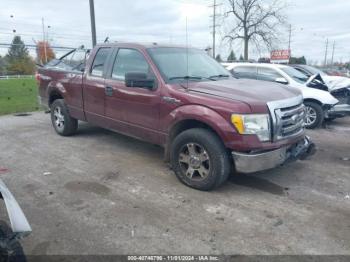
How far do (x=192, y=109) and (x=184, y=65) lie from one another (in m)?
1.17

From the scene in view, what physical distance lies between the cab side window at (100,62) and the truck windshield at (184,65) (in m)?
1.07

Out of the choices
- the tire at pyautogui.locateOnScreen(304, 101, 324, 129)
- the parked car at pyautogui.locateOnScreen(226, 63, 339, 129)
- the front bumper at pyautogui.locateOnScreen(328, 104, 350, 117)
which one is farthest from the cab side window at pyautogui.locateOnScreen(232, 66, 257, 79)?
the front bumper at pyautogui.locateOnScreen(328, 104, 350, 117)

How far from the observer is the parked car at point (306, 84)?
857 cm

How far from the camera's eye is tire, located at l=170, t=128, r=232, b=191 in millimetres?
4195

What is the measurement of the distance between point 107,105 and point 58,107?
1799mm

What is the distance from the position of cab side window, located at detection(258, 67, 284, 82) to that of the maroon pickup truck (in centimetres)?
384

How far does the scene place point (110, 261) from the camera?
2.98 metres

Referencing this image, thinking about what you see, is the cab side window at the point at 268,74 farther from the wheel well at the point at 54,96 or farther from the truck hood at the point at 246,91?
the wheel well at the point at 54,96

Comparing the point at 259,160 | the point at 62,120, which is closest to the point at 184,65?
the point at 259,160

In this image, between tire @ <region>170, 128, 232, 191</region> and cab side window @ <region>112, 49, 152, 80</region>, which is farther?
cab side window @ <region>112, 49, 152, 80</region>

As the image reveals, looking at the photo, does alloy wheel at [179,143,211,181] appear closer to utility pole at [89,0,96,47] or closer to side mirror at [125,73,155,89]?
side mirror at [125,73,155,89]

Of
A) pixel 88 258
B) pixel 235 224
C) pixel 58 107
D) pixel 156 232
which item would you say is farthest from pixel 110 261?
pixel 58 107

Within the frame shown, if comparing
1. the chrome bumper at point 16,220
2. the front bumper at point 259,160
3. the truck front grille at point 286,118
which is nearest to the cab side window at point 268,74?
the truck front grille at point 286,118

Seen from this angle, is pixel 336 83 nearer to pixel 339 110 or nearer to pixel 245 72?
pixel 339 110
